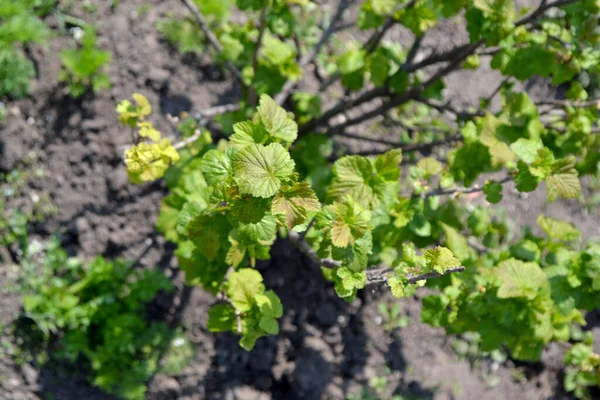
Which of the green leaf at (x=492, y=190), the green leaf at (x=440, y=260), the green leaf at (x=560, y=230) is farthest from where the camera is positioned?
the green leaf at (x=560, y=230)

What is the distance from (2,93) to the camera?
127 inches

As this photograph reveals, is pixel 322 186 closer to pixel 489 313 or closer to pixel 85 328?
pixel 489 313

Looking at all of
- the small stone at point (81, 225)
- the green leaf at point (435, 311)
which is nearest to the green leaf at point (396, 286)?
the green leaf at point (435, 311)

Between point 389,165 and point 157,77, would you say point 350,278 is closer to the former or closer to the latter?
point 389,165

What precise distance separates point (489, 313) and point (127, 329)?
1.95 metres

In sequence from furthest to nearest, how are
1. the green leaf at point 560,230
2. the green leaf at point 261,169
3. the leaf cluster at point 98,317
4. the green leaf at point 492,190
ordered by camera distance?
the leaf cluster at point 98,317, the green leaf at point 560,230, the green leaf at point 492,190, the green leaf at point 261,169

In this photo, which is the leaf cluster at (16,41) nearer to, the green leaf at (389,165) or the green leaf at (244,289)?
the green leaf at (244,289)

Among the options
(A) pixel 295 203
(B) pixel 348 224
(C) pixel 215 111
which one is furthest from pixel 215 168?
(C) pixel 215 111

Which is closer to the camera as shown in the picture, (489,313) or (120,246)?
(489,313)

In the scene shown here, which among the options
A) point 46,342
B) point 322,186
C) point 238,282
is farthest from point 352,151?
point 46,342

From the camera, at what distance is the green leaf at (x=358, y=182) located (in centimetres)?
183

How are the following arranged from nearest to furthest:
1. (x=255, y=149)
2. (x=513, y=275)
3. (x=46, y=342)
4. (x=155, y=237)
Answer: (x=255, y=149) → (x=513, y=275) → (x=46, y=342) → (x=155, y=237)

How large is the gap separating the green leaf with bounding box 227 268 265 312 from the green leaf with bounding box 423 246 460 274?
2.06ft

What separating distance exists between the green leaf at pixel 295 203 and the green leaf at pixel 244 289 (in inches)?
18.6
